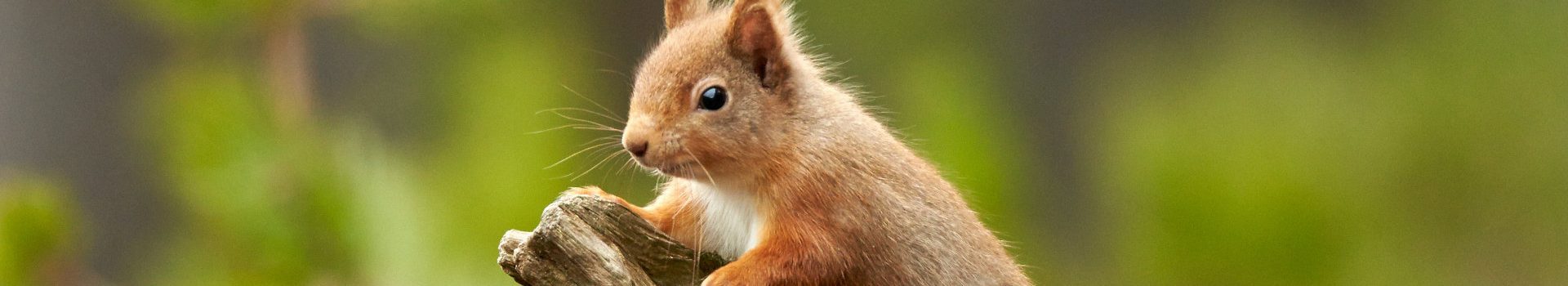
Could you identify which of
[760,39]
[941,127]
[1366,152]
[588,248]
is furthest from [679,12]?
[1366,152]

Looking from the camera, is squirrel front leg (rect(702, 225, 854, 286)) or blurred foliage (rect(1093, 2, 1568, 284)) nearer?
squirrel front leg (rect(702, 225, 854, 286))

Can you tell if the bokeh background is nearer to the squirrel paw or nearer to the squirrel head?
the squirrel paw

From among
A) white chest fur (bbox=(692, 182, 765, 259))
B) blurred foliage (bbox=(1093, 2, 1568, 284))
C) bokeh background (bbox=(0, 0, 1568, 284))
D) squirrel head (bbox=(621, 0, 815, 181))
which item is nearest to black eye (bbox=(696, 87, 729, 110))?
squirrel head (bbox=(621, 0, 815, 181))

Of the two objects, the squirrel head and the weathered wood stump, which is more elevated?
the squirrel head

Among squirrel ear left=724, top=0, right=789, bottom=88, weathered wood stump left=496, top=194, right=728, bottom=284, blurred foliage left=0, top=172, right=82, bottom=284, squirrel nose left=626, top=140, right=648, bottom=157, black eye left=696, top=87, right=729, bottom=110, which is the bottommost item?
blurred foliage left=0, top=172, right=82, bottom=284

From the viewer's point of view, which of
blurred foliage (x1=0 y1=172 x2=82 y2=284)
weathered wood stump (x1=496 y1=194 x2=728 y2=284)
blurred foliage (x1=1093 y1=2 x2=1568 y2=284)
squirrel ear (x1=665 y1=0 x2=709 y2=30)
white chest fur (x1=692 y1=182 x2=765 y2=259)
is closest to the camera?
weathered wood stump (x1=496 y1=194 x2=728 y2=284)

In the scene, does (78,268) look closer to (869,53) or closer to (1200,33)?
(869,53)

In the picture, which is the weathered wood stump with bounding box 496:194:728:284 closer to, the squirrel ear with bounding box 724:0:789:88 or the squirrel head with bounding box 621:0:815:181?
the squirrel head with bounding box 621:0:815:181

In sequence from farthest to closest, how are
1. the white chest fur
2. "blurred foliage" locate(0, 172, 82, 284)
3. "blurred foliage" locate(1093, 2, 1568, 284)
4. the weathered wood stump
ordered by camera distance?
"blurred foliage" locate(1093, 2, 1568, 284), "blurred foliage" locate(0, 172, 82, 284), the white chest fur, the weathered wood stump

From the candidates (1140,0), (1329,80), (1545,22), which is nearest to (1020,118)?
(1140,0)
